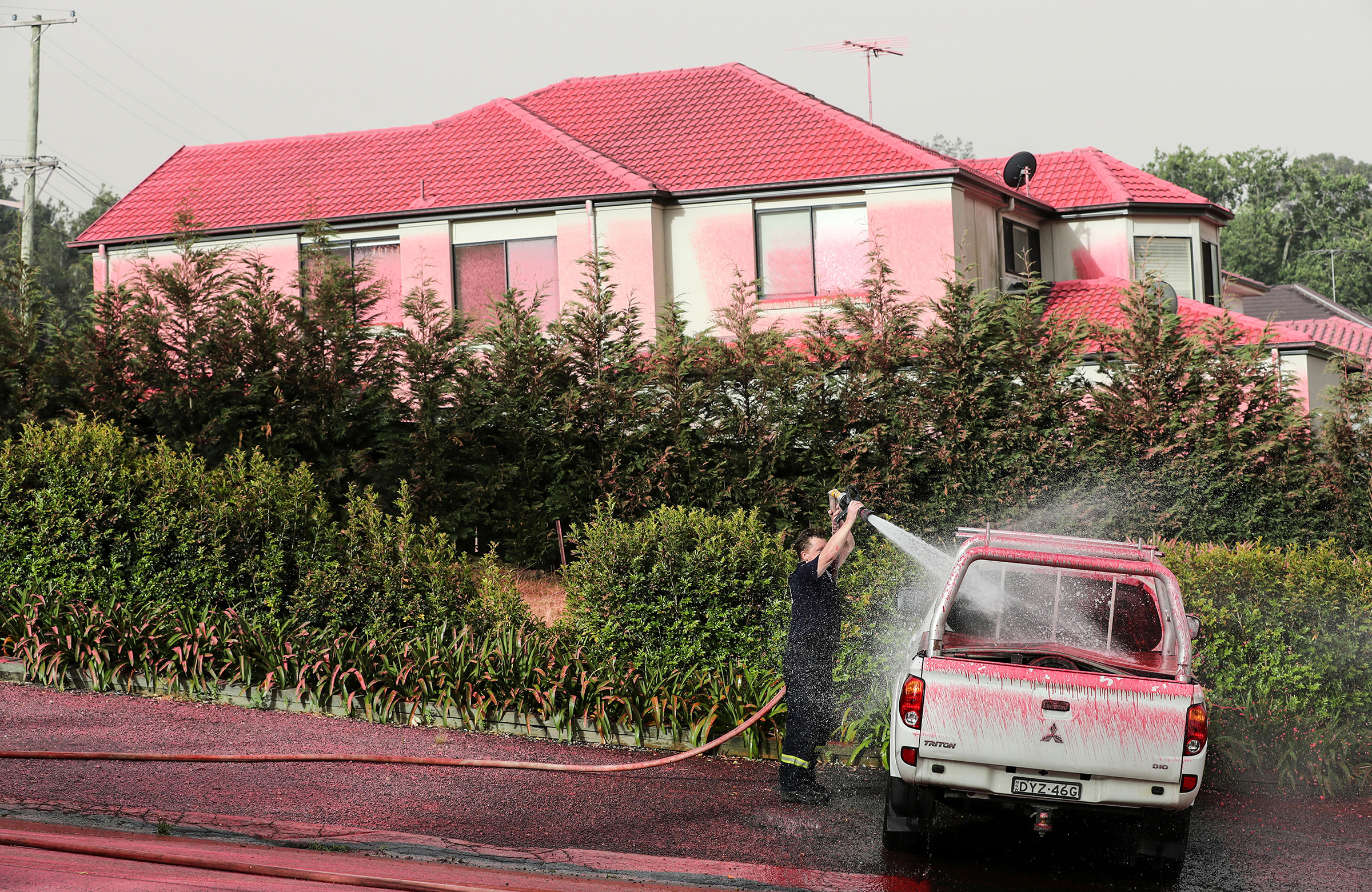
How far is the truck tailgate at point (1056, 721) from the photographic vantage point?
605 cm

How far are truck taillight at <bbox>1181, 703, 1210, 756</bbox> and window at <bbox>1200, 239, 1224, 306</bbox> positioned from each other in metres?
21.3

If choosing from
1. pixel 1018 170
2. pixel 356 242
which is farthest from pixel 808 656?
pixel 1018 170

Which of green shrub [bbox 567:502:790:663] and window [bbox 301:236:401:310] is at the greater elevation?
window [bbox 301:236:401:310]

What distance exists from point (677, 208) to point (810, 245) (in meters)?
2.51

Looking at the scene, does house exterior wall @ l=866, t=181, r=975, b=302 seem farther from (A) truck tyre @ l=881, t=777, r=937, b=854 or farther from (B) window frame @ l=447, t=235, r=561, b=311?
(A) truck tyre @ l=881, t=777, r=937, b=854

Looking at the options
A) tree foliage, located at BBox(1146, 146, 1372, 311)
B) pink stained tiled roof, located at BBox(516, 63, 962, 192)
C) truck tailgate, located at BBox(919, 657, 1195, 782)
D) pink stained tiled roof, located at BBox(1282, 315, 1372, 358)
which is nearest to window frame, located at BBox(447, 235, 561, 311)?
pink stained tiled roof, located at BBox(516, 63, 962, 192)

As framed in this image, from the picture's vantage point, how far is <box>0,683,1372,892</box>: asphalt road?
6340 millimetres

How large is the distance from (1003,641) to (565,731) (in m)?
3.33

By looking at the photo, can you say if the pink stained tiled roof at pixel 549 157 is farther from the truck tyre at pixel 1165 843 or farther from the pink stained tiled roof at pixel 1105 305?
the truck tyre at pixel 1165 843

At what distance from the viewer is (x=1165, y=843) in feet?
Result: 20.5

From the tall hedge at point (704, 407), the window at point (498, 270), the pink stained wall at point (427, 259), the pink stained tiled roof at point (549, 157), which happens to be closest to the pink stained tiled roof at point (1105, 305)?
the pink stained tiled roof at point (549, 157)

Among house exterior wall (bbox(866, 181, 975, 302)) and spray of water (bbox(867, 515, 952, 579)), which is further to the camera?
house exterior wall (bbox(866, 181, 975, 302))

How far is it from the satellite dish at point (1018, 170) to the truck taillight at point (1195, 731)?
20.9m

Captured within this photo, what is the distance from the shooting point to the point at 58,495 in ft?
34.6
